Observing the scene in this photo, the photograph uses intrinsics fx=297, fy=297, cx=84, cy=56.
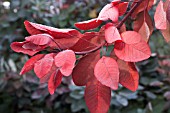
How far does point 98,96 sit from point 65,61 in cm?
14

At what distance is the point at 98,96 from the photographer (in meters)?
0.66

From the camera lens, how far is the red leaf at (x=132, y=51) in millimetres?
605

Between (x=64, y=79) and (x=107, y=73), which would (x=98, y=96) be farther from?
(x=64, y=79)

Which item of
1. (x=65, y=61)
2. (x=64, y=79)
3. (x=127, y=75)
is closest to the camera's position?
(x=65, y=61)

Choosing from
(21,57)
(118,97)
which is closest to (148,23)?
(118,97)

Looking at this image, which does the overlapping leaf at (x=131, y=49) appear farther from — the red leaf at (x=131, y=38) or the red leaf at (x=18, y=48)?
the red leaf at (x=18, y=48)

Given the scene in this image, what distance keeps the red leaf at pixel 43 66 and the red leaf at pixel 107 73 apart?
0.09m

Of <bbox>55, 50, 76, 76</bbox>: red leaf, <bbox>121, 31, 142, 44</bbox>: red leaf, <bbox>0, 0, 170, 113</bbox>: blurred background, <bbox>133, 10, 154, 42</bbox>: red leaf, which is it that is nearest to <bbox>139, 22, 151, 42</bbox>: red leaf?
<bbox>133, 10, 154, 42</bbox>: red leaf

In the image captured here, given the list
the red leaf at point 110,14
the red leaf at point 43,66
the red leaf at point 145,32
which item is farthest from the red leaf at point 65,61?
the red leaf at point 145,32

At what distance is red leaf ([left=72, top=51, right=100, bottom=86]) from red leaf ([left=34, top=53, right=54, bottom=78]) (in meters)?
0.09

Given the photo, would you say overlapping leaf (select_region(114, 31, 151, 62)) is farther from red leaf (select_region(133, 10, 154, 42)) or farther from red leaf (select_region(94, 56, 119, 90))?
red leaf (select_region(133, 10, 154, 42))

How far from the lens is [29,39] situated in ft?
1.88

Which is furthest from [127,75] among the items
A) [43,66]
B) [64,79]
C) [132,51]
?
[64,79]

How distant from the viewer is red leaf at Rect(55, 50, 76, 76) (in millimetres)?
550
